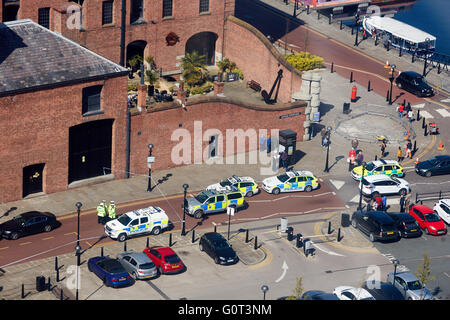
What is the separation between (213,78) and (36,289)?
39218 millimetres

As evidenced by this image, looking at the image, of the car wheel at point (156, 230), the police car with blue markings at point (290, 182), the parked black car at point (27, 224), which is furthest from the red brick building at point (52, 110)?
the police car with blue markings at point (290, 182)

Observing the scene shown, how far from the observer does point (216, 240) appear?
68.2 m

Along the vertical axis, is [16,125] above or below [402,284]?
above

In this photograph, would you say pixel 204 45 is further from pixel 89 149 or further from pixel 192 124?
pixel 89 149

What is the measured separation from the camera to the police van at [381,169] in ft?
268

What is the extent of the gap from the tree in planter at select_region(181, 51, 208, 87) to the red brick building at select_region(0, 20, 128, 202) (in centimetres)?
1631

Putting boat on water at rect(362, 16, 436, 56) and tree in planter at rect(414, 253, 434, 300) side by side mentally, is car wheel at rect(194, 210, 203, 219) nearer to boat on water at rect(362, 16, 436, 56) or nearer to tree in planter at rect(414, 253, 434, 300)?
tree in planter at rect(414, 253, 434, 300)

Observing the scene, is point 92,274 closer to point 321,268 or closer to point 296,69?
point 321,268

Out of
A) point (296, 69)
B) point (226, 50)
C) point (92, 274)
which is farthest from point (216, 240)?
point (226, 50)

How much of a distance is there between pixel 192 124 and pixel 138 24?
1470 cm

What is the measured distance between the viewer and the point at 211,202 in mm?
74188

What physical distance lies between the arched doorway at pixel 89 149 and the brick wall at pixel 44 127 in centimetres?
80

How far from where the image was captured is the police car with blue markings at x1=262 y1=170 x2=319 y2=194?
78812 millimetres

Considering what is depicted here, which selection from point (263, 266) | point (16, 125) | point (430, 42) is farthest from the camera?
point (430, 42)
